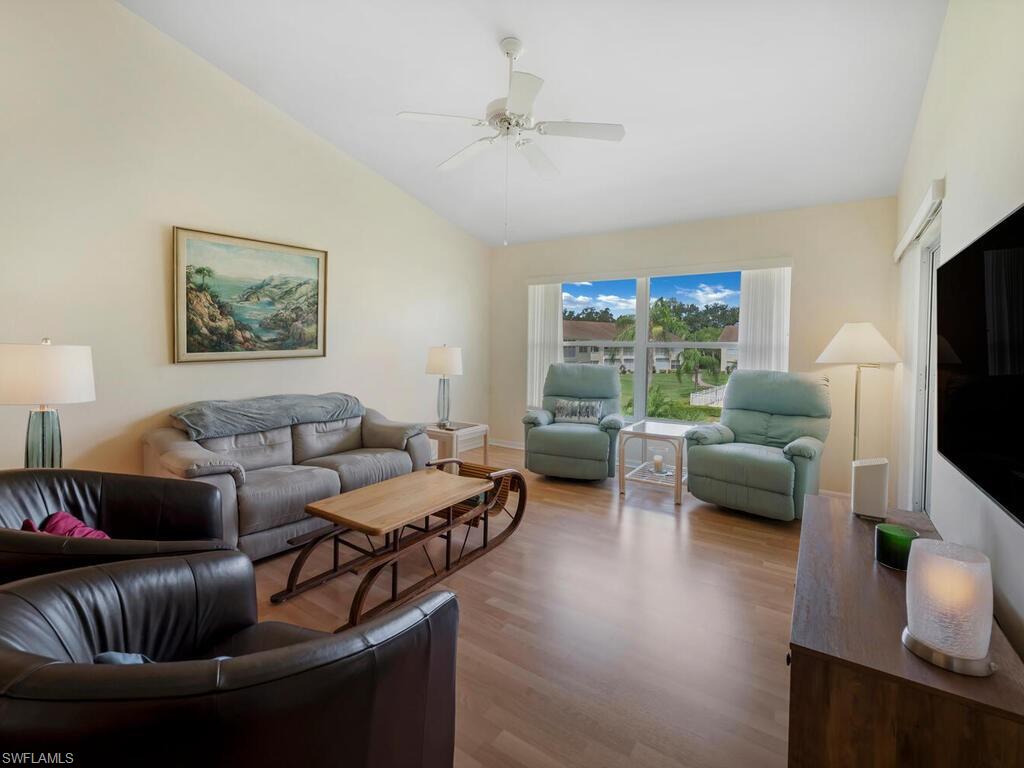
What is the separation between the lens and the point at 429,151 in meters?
4.03

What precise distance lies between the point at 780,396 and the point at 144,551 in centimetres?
417

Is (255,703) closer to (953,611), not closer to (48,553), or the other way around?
(48,553)

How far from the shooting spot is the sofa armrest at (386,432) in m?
3.84

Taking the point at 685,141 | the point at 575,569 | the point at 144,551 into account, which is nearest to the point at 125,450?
the point at 144,551

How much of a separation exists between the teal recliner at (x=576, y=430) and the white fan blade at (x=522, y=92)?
2.70 metres

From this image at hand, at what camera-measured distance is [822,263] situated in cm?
413

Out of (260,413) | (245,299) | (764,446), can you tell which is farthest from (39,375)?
(764,446)

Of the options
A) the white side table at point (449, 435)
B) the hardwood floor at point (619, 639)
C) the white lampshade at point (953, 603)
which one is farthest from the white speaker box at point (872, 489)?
the white side table at point (449, 435)

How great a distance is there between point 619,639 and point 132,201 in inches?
146

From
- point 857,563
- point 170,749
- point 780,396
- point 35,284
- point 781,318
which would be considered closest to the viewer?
point 170,749

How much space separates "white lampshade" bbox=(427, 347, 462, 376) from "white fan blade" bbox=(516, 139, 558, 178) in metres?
1.97

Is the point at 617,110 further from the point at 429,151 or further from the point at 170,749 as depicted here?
the point at 170,749

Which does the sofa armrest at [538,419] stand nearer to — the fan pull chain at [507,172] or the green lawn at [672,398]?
the green lawn at [672,398]

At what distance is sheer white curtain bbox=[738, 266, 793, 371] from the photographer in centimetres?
432
